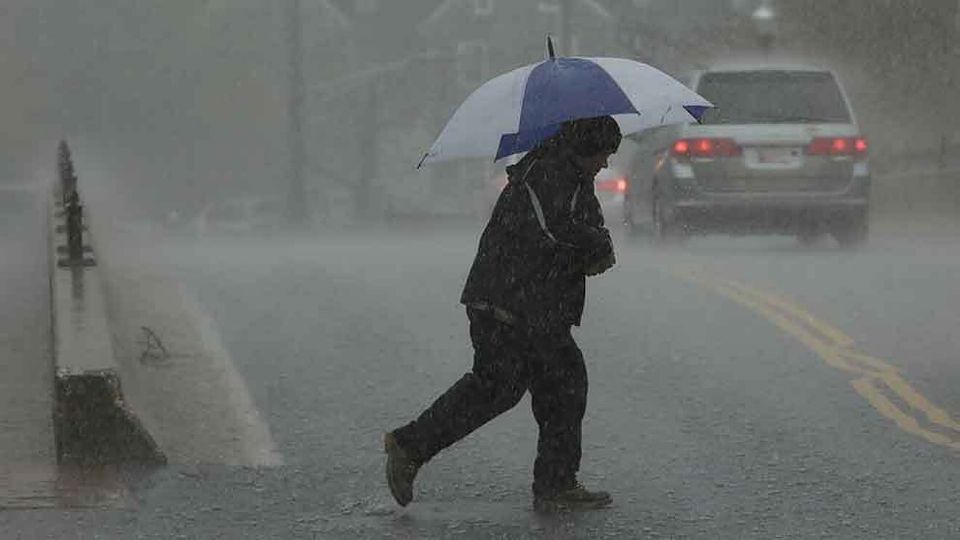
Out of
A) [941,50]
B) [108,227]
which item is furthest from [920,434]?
[941,50]

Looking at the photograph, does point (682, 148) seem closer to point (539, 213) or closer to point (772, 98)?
point (772, 98)

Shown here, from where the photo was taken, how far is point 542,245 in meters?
6.42

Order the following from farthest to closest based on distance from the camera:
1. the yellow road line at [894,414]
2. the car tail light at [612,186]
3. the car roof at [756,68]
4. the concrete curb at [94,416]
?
the car tail light at [612,186] < the car roof at [756,68] < the yellow road line at [894,414] < the concrete curb at [94,416]

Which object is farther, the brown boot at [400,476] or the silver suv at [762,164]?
the silver suv at [762,164]

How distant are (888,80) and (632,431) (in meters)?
28.0

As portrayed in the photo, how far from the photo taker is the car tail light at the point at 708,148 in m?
16.9

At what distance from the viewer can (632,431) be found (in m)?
8.33

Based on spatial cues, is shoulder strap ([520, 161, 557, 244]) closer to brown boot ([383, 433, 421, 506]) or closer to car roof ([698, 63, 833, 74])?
brown boot ([383, 433, 421, 506])

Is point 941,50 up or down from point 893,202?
up

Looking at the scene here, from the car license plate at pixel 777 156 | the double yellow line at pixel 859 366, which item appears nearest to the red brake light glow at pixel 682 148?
the car license plate at pixel 777 156

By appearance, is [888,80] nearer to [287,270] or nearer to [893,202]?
[893,202]

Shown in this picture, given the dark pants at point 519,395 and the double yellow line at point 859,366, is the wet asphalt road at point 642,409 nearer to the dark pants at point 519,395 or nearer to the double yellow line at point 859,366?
the double yellow line at point 859,366

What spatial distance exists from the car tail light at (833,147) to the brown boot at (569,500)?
420 inches

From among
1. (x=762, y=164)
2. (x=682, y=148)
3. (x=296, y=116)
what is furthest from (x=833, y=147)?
(x=296, y=116)
